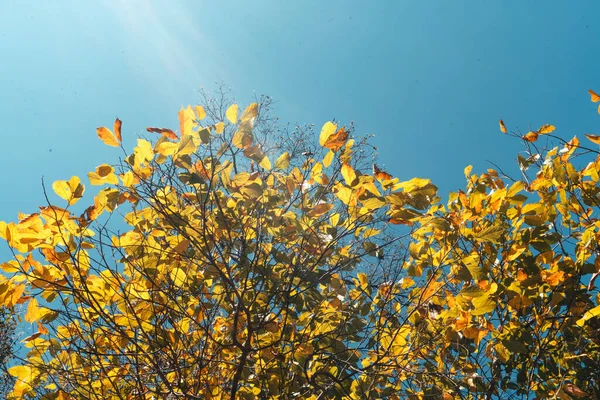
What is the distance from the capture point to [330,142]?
1.57m

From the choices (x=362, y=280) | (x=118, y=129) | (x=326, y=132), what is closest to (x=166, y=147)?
(x=118, y=129)

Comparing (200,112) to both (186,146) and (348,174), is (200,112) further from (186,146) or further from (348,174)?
(348,174)

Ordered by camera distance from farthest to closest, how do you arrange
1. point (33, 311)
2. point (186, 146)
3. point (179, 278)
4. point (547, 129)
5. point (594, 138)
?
1. point (547, 129)
2. point (594, 138)
3. point (179, 278)
4. point (33, 311)
5. point (186, 146)

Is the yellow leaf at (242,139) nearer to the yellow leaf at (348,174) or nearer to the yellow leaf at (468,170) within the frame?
the yellow leaf at (348,174)

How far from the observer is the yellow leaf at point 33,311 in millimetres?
1783

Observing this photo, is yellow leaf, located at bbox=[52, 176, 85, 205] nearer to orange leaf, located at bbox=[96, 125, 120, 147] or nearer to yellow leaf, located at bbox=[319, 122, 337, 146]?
orange leaf, located at bbox=[96, 125, 120, 147]

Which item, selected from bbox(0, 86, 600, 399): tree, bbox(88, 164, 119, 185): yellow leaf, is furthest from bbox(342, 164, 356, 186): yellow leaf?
bbox(88, 164, 119, 185): yellow leaf

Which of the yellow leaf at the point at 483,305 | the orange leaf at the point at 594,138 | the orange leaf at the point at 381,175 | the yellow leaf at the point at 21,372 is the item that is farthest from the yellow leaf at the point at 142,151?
the orange leaf at the point at 594,138

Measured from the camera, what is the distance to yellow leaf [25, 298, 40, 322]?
1.78 m

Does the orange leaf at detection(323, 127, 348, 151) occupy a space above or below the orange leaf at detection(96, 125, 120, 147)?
above

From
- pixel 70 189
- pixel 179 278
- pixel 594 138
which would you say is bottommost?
pixel 179 278

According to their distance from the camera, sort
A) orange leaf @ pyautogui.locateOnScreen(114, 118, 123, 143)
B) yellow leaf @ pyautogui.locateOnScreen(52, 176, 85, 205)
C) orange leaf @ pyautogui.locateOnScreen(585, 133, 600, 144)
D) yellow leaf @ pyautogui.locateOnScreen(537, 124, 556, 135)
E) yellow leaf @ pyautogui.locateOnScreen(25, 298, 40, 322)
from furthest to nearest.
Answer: yellow leaf @ pyautogui.locateOnScreen(537, 124, 556, 135) → orange leaf @ pyautogui.locateOnScreen(585, 133, 600, 144) → yellow leaf @ pyautogui.locateOnScreen(25, 298, 40, 322) → yellow leaf @ pyautogui.locateOnScreen(52, 176, 85, 205) → orange leaf @ pyautogui.locateOnScreen(114, 118, 123, 143)

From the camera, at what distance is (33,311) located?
179 centimetres

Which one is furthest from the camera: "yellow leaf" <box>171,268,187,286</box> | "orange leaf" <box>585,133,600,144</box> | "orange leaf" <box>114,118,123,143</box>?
"orange leaf" <box>585,133,600,144</box>
